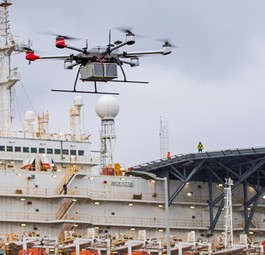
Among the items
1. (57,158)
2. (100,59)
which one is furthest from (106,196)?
(100,59)

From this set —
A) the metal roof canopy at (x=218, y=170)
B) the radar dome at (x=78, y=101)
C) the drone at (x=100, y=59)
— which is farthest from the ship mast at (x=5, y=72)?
the drone at (x=100, y=59)

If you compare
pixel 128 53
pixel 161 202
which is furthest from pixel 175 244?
pixel 128 53

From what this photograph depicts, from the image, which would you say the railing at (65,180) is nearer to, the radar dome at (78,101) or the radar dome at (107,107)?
the radar dome at (107,107)

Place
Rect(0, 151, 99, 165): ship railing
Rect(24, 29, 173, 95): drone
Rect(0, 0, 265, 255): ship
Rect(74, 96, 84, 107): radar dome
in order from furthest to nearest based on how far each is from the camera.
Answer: Rect(74, 96, 84, 107): radar dome
Rect(0, 151, 99, 165): ship railing
Rect(0, 0, 265, 255): ship
Rect(24, 29, 173, 95): drone

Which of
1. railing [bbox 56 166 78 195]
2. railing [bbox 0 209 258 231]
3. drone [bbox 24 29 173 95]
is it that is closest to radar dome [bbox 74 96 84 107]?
railing [bbox 56 166 78 195]

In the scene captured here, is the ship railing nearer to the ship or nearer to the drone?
the ship

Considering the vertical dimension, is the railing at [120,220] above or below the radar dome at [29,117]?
below
